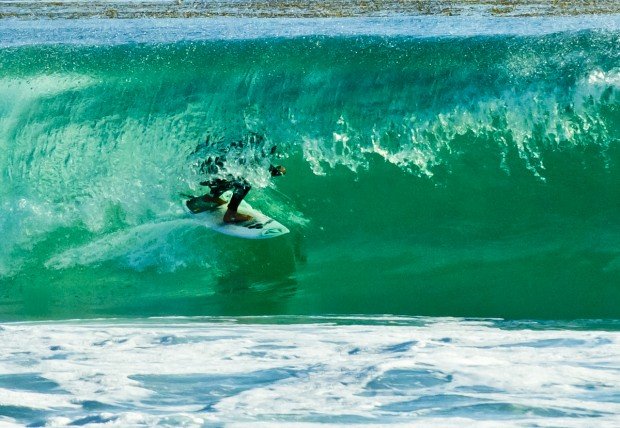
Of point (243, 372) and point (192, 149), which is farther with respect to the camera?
point (192, 149)

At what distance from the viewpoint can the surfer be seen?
7379 millimetres

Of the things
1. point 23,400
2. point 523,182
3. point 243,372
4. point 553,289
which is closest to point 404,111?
point 523,182

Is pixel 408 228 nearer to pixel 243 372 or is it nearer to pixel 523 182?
pixel 523 182

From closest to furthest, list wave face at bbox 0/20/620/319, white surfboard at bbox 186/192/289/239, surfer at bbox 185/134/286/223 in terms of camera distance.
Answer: wave face at bbox 0/20/620/319
white surfboard at bbox 186/192/289/239
surfer at bbox 185/134/286/223

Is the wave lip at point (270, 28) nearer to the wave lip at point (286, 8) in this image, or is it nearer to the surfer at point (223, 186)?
the wave lip at point (286, 8)

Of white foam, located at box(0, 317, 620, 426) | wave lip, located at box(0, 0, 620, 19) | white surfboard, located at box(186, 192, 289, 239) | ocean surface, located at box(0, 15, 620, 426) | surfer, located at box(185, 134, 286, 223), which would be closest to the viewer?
white foam, located at box(0, 317, 620, 426)

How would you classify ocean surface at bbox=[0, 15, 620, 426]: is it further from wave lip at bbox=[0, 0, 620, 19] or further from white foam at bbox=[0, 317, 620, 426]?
wave lip at bbox=[0, 0, 620, 19]

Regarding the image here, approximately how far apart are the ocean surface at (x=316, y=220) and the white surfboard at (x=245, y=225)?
0.26 ft

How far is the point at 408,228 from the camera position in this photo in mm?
7664

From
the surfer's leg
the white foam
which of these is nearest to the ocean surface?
the white foam

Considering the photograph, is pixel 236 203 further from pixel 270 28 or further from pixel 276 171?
pixel 270 28

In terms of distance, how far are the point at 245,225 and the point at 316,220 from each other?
2.55ft

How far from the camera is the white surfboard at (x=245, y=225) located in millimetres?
7244

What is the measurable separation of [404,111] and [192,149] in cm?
198
